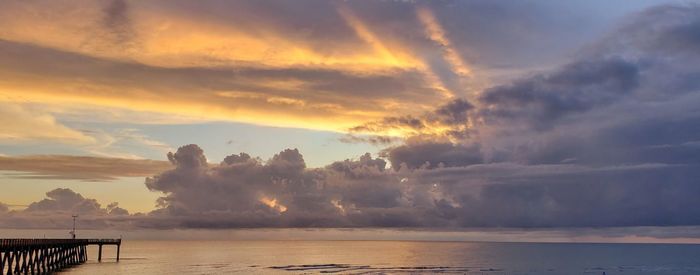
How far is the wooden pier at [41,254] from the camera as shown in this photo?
311ft

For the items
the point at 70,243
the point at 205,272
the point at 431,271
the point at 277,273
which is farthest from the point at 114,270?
the point at 431,271

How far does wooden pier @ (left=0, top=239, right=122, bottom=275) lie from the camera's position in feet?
311

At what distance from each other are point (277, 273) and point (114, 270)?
124ft

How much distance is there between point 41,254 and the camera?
121m

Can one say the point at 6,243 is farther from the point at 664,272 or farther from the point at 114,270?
the point at 664,272

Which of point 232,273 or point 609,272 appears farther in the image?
point 609,272

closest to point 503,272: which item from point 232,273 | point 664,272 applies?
point 664,272

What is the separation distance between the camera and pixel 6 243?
91812 millimetres

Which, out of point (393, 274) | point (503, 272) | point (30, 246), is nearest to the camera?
point (30, 246)

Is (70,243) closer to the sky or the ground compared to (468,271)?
closer to the sky

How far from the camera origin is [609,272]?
166875 mm

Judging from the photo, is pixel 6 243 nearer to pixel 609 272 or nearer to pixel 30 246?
pixel 30 246

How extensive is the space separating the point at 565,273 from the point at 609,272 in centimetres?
1613

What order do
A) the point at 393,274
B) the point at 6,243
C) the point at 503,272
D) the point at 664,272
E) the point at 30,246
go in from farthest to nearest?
the point at 664,272
the point at 503,272
the point at 393,274
the point at 30,246
the point at 6,243
